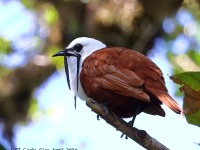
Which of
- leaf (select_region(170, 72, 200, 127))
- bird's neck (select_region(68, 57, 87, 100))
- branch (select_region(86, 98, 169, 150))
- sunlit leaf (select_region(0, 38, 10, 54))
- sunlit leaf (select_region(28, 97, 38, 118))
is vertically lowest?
sunlit leaf (select_region(28, 97, 38, 118))

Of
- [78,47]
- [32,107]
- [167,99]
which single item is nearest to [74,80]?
[78,47]

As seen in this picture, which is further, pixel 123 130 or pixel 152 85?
pixel 152 85

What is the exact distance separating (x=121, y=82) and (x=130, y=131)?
0.41 meters

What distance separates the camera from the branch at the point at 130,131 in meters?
2.48

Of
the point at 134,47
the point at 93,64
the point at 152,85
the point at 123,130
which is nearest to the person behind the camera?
the point at 123,130

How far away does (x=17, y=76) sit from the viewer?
24.0 ft

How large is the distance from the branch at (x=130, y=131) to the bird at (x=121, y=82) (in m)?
0.20

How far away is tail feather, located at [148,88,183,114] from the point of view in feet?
8.70

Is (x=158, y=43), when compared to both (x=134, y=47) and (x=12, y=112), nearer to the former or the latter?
(x=134, y=47)

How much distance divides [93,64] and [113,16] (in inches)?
155

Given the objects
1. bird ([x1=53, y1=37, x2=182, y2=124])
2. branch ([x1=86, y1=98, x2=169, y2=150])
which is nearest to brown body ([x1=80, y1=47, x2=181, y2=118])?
bird ([x1=53, y1=37, x2=182, y2=124])

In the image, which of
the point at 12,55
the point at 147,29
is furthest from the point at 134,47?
the point at 12,55

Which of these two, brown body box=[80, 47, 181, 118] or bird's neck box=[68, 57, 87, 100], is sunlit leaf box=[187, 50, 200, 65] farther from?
brown body box=[80, 47, 181, 118]

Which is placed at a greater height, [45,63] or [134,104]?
[134,104]
